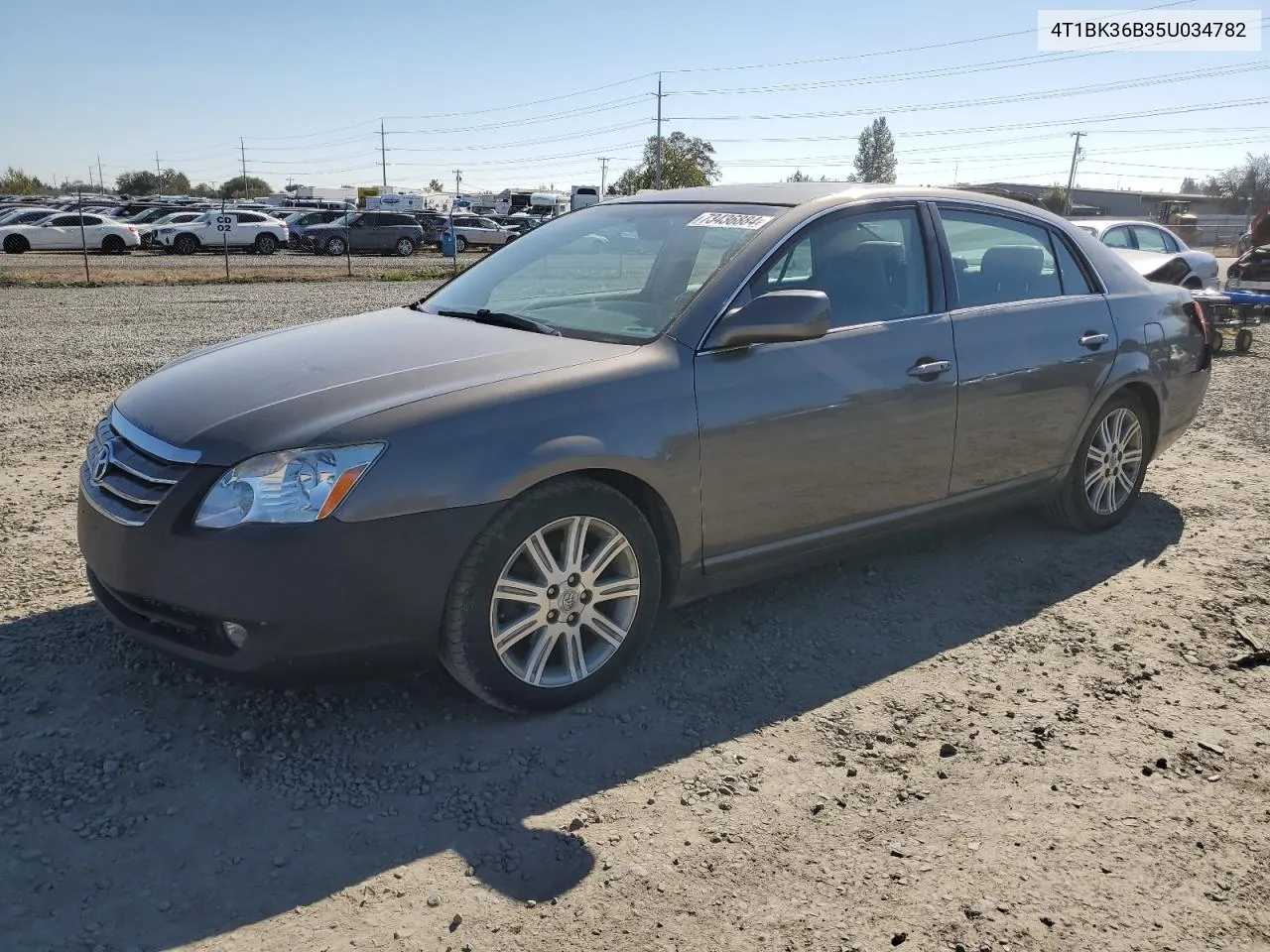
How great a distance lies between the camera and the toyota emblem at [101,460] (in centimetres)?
333

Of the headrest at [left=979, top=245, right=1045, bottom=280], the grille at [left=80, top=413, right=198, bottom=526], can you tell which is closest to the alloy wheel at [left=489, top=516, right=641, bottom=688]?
the grille at [left=80, top=413, right=198, bottom=526]

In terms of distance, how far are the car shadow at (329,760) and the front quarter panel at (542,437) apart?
69cm

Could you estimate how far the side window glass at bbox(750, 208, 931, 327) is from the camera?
405 cm

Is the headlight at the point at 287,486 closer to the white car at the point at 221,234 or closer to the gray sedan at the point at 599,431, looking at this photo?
the gray sedan at the point at 599,431

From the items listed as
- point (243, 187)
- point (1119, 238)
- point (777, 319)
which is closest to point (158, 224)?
point (1119, 238)

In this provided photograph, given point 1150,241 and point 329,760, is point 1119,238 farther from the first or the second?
point 329,760

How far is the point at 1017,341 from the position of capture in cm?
460

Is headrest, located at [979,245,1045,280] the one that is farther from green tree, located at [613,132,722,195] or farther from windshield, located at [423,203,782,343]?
green tree, located at [613,132,722,195]

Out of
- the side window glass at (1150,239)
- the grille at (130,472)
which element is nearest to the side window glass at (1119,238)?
the side window glass at (1150,239)

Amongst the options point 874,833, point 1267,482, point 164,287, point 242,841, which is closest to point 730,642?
point 874,833

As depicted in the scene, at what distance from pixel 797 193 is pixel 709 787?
2.51 metres

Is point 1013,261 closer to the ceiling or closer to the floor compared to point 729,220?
closer to the floor

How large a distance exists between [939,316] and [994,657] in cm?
143

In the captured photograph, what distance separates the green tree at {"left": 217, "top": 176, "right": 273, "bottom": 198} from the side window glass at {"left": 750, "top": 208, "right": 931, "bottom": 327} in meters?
111
